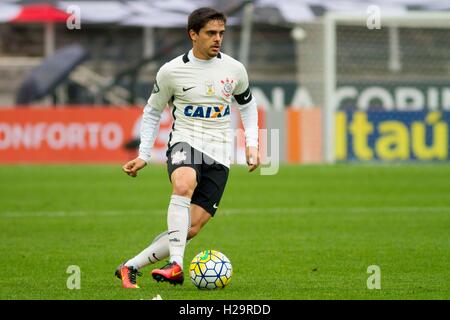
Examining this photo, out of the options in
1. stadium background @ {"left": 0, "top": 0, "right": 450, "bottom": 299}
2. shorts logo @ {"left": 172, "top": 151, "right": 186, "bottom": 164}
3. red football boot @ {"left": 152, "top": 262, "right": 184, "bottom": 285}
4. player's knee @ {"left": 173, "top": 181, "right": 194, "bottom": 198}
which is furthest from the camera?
stadium background @ {"left": 0, "top": 0, "right": 450, "bottom": 299}

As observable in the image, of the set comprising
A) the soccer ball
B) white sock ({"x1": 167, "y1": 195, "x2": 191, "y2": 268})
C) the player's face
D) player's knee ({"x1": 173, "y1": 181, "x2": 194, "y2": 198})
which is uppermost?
the player's face

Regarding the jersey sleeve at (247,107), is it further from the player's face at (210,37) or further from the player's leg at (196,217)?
the player's leg at (196,217)

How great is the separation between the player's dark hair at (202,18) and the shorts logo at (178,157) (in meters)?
0.94

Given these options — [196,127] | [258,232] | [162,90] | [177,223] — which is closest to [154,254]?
[177,223]

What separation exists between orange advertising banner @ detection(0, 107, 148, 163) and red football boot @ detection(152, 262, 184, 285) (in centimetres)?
1701

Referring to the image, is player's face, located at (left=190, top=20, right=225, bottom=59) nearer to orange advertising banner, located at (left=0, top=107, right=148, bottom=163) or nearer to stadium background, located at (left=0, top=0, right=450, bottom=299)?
stadium background, located at (left=0, top=0, right=450, bottom=299)

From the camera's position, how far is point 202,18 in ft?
28.1

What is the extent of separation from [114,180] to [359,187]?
4.83 metres

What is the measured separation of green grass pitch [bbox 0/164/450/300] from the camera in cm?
877

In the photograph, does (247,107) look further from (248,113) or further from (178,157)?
(178,157)

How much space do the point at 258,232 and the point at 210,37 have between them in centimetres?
522

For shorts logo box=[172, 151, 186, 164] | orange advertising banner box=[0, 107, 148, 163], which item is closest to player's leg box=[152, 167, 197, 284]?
shorts logo box=[172, 151, 186, 164]

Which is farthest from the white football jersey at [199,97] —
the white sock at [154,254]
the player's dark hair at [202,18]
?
the white sock at [154,254]

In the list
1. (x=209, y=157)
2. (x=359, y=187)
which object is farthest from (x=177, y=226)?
(x=359, y=187)
